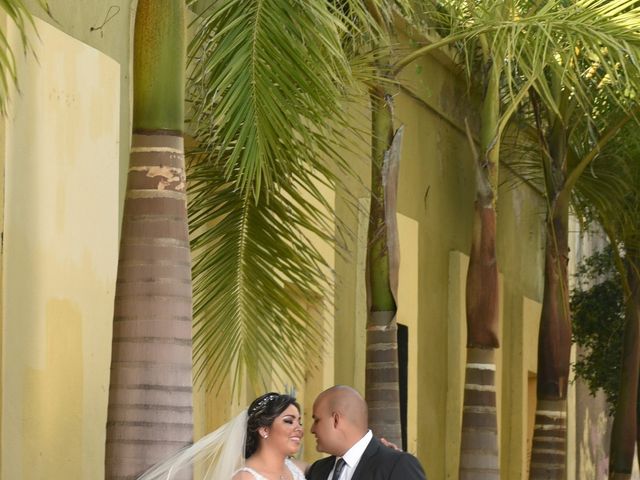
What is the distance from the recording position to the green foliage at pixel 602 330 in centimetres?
1988

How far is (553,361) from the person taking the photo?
49.4ft

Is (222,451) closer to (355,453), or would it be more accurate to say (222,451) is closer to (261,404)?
(261,404)

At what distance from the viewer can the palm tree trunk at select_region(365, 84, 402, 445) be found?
1085cm

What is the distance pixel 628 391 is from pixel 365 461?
37.0 ft

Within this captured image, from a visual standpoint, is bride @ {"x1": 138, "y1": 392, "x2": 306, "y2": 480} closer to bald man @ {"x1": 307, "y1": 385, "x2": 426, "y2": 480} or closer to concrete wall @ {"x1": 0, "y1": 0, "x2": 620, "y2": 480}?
bald man @ {"x1": 307, "y1": 385, "x2": 426, "y2": 480}

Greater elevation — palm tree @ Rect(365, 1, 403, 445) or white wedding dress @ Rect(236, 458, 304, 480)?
palm tree @ Rect(365, 1, 403, 445)

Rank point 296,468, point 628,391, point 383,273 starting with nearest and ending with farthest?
1. point 296,468
2. point 383,273
3. point 628,391

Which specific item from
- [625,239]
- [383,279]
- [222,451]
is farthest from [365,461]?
[625,239]

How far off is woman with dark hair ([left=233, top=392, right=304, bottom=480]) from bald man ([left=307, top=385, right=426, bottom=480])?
0.43ft

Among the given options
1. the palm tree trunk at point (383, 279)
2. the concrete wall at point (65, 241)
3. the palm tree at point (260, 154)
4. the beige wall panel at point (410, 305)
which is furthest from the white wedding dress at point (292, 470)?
the beige wall panel at point (410, 305)

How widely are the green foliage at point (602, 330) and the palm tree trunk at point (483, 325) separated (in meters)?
7.24

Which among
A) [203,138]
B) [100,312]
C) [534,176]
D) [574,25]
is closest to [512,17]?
[574,25]

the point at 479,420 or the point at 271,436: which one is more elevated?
the point at 271,436

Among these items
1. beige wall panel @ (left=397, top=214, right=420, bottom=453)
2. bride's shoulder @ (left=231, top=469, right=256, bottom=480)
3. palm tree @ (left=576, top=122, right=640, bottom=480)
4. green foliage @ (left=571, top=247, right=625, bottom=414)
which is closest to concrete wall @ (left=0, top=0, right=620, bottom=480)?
bride's shoulder @ (left=231, top=469, right=256, bottom=480)
